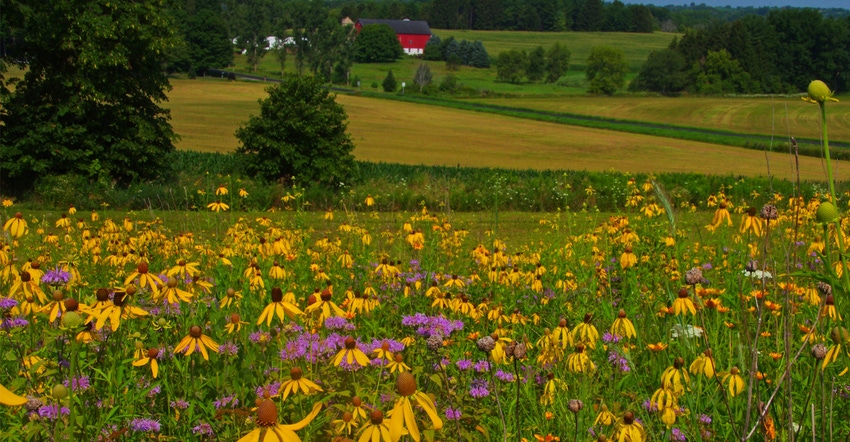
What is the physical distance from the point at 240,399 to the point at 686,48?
85.1 m

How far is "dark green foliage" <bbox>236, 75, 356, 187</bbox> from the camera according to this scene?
19.3 m

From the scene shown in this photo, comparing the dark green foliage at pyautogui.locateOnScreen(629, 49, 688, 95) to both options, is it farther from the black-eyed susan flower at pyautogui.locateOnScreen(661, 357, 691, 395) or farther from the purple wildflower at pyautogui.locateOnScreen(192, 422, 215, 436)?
the purple wildflower at pyautogui.locateOnScreen(192, 422, 215, 436)

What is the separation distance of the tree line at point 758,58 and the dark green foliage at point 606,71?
3232 mm

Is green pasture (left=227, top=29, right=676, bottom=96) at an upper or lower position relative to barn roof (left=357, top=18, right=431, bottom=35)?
lower

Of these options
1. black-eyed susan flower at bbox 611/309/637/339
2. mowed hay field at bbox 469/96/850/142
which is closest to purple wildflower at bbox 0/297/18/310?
black-eyed susan flower at bbox 611/309/637/339

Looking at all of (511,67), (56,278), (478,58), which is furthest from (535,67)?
(56,278)

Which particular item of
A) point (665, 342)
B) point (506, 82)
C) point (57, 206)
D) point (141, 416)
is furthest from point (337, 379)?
point (506, 82)

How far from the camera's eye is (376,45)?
10669cm

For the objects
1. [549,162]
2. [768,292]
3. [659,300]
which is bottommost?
[549,162]

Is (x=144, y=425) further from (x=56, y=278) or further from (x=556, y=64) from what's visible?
(x=556, y=64)

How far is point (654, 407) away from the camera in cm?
246

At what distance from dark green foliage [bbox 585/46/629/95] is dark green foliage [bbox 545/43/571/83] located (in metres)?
4.58

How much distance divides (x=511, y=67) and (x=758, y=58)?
98.1ft

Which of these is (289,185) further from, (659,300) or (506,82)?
(506,82)
